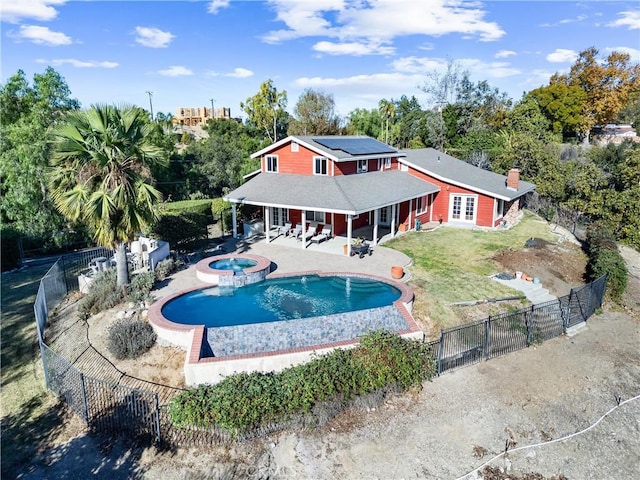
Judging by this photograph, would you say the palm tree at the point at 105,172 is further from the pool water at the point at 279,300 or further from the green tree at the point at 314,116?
the green tree at the point at 314,116

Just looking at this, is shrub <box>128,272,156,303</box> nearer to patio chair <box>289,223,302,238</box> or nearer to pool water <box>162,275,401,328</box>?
pool water <box>162,275,401,328</box>

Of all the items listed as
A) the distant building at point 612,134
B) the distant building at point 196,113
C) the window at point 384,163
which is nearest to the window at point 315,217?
the window at point 384,163

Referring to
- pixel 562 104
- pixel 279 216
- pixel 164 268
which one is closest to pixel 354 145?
pixel 279 216

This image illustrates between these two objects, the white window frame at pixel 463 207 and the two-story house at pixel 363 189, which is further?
the white window frame at pixel 463 207

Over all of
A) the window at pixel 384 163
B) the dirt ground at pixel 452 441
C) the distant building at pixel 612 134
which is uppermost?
the distant building at pixel 612 134


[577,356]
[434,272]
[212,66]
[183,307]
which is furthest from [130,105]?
[212,66]
